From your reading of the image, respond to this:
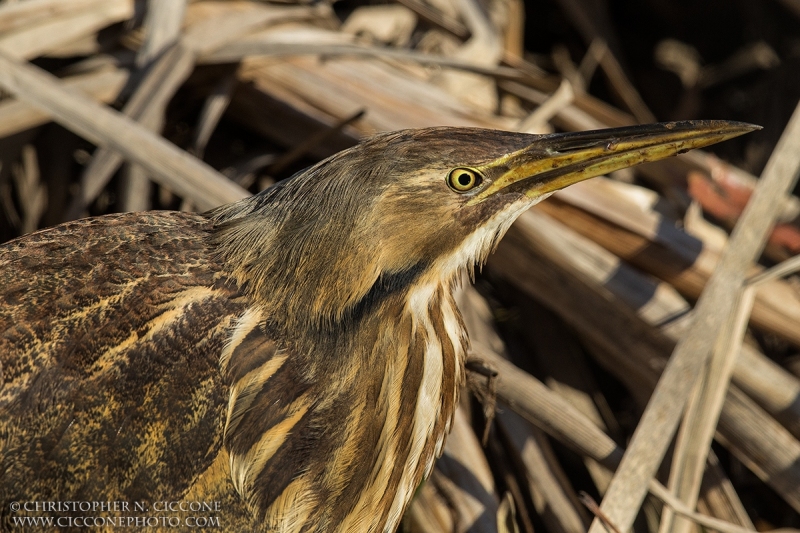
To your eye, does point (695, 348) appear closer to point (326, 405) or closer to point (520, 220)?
point (520, 220)

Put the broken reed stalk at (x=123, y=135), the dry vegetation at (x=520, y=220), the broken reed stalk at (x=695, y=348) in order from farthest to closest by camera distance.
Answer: the broken reed stalk at (x=123, y=135), the dry vegetation at (x=520, y=220), the broken reed stalk at (x=695, y=348)

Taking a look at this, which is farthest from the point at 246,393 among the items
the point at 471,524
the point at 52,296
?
the point at 471,524

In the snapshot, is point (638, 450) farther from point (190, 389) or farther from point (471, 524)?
point (190, 389)

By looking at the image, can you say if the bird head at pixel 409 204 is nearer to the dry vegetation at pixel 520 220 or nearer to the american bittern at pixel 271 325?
the american bittern at pixel 271 325

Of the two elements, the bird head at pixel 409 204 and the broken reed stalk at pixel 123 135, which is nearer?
the bird head at pixel 409 204

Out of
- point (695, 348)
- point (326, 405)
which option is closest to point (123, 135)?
point (326, 405)

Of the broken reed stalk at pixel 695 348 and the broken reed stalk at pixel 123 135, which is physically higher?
the broken reed stalk at pixel 695 348

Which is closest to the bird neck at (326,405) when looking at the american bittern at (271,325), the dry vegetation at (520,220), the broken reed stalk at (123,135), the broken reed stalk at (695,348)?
the american bittern at (271,325)

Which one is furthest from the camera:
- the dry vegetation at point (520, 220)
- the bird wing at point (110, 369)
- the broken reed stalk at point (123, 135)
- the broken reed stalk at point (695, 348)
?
the broken reed stalk at point (123, 135)
